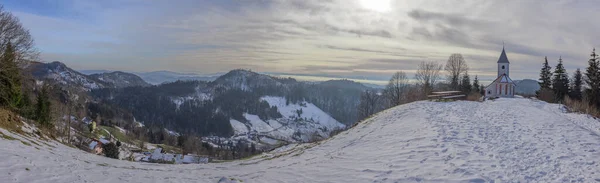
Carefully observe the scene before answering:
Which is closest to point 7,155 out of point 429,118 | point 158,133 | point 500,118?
point 429,118

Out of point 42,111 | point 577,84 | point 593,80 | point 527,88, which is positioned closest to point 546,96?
point 593,80

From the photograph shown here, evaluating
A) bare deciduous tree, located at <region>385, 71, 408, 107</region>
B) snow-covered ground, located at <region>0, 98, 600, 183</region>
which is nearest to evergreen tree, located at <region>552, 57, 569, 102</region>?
bare deciduous tree, located at <region>385, 71, 408, 107</region>

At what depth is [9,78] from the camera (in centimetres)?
3027

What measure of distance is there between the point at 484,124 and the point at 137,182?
17.9 metres

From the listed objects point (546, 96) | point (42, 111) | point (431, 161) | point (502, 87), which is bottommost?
point (42, 111)

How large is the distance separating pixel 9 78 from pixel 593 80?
6863 cm

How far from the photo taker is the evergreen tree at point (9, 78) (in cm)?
2912

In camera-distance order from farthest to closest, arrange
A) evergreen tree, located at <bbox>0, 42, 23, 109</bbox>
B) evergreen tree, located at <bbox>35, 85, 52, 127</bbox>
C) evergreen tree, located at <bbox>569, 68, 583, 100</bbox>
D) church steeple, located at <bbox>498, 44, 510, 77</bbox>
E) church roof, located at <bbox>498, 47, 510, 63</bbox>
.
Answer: evergreen tree, located at <bbox>569, 68, 583, 100</bbox> → church roof, located at <bbox>498, 47, 510, 63</bbox> → church steeple, located at <bbox>498, 44, 510, 77</bbox> → evergreen tree, located at <bbox>35, 85, 52, 127</bbox> → evergreen tree, located at <bbox>0, 42, 23, 109</bbox>

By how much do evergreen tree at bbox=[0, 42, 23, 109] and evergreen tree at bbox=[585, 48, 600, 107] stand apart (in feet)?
219

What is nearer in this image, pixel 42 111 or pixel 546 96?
pixel 42 111

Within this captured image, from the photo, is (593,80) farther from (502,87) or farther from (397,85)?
(397,85)

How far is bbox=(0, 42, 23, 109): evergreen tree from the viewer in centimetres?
2912

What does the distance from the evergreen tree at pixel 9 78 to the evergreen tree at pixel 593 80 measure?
66.6m

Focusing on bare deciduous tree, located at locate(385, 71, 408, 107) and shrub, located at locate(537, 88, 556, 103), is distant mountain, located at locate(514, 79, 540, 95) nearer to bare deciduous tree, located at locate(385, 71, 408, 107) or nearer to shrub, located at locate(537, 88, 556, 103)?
shrub, located at locate(537, 88, 556, 103)
